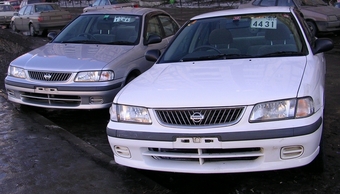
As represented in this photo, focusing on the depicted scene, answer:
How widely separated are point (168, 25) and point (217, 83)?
15.3ft

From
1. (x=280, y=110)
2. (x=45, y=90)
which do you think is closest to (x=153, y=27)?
(x=45, y=90)

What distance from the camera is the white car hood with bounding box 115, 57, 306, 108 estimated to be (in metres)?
3.57

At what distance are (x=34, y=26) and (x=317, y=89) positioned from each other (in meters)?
16.7

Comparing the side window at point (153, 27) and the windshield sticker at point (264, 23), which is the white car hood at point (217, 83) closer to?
the windshield sticker at point (264, 23)

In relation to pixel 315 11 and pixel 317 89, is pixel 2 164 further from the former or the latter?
pixel 315 11

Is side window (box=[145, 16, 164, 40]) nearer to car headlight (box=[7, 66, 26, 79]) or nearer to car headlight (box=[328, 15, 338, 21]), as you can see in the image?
car headlight (box=[7, 66, 26, 79])

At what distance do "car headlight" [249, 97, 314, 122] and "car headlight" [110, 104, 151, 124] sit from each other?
0.92m

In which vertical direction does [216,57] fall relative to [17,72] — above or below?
above

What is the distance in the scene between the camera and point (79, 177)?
4.27m

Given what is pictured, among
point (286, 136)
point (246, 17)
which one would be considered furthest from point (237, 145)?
point (246, 17)

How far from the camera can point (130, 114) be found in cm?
386

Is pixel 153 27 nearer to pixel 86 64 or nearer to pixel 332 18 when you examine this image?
pixel 86 64

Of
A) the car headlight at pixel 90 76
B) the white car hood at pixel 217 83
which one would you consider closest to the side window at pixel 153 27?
the car headlight at pixel 90 76

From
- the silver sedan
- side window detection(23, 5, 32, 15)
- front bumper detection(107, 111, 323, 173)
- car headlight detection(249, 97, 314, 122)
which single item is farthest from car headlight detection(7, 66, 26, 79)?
side window detection(23, 5, 32, 15)
